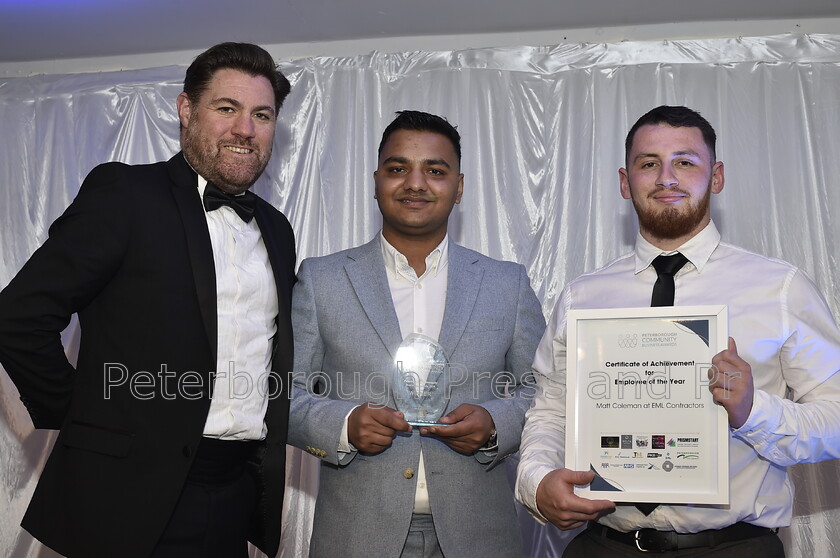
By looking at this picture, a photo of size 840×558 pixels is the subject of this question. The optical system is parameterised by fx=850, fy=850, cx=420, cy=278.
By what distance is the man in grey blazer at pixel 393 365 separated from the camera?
8.91 ft

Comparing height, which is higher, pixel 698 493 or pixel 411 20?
pixel 411 20

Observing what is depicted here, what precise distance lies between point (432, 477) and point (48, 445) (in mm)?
2854

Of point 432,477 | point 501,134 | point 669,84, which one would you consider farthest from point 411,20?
point 432,477

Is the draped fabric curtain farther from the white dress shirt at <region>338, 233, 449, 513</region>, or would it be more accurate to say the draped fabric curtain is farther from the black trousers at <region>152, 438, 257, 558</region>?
the black trousers at <region>152, 438, 257, 558</region>

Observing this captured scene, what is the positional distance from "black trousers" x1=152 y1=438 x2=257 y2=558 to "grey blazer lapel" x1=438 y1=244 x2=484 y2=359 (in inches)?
29.7

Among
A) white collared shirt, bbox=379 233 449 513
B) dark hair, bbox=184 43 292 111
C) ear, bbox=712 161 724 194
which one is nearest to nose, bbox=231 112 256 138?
dark hair, bbox=184 43 292 111

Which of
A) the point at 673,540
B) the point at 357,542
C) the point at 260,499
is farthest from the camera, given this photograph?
the point at 260,499

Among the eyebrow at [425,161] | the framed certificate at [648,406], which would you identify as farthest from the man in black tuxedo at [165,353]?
the framed certificate at [648,406]

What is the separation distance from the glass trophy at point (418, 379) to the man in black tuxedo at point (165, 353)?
450 mm

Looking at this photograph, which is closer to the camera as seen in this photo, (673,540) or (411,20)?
(673,540)

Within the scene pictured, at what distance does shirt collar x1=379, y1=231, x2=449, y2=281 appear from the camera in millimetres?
3105

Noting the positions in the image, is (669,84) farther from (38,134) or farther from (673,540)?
(38,134)

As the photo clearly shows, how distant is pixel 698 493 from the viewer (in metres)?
2.28

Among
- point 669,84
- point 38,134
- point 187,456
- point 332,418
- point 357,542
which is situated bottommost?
point 357,542
